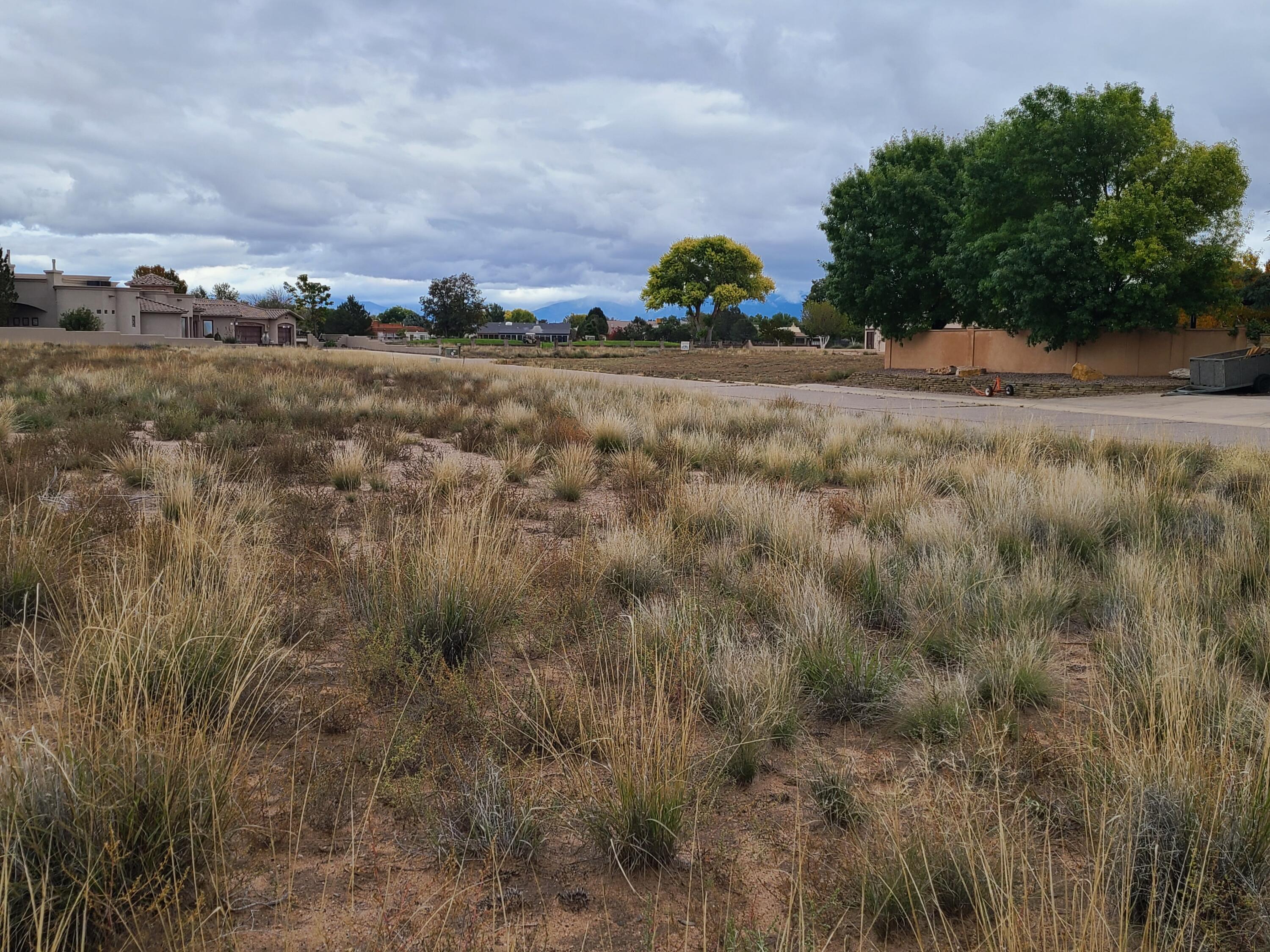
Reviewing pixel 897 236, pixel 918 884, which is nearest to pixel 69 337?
pixel 897 236

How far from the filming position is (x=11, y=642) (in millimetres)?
4125

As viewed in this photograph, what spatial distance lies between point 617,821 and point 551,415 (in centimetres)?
1286

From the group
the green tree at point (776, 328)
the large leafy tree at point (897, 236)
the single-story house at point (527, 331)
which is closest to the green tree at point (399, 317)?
the single-story house at point (527, 331)

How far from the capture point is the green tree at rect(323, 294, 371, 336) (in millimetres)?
116125

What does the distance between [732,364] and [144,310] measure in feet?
182

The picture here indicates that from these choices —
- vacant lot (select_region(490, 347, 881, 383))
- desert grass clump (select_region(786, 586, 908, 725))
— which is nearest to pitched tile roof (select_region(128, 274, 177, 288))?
vacant lot (select_region(490, 347, 881, 383))

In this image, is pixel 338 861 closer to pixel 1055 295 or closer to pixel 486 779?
pixel 486 779

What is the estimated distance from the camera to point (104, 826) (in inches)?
94.9

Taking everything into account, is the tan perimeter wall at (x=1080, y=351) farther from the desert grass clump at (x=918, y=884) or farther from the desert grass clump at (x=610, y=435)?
the desert grass clump at (x=918, y=884)

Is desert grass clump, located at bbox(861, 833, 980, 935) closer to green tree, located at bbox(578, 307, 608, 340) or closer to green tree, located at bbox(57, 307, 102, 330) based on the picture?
green tree, located at bbox(57, 307, 102, 330)

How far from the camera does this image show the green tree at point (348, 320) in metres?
116

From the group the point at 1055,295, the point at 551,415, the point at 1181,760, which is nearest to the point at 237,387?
the point at 551,415

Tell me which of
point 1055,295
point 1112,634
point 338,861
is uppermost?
point 1055,295

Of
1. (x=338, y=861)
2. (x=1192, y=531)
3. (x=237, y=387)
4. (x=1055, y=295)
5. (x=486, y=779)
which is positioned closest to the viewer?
(x=338, y=861)
